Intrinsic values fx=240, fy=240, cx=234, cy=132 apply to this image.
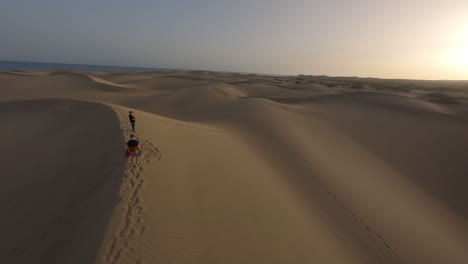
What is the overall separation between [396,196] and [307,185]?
3.88 metres

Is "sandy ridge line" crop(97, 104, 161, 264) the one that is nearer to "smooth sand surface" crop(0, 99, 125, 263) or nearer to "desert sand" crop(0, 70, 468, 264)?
"desert sand" crop(0, 70, 468, 264)

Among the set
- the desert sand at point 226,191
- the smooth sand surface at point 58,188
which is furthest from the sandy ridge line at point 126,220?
the smooth sand surface at point 58,188

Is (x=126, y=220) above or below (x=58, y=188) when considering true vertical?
above

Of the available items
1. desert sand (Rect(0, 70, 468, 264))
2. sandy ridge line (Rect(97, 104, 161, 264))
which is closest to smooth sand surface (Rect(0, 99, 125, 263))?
desert sand (Rect(0, 70, 468, 264))

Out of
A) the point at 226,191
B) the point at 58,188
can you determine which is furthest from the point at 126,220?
the point at 58,188

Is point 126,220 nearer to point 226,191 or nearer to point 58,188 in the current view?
point 226,191

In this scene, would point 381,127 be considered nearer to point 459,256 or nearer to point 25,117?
point 459,256

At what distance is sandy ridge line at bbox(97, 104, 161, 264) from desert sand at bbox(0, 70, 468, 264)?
26 millimetres

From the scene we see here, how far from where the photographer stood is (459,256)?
7.45 metres

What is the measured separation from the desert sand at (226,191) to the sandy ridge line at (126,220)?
0.03m

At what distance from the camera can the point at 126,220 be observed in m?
5.75

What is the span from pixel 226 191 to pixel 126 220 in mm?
3349

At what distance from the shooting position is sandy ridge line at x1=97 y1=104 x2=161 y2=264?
4934mm

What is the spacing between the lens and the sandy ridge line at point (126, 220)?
16.2ft
